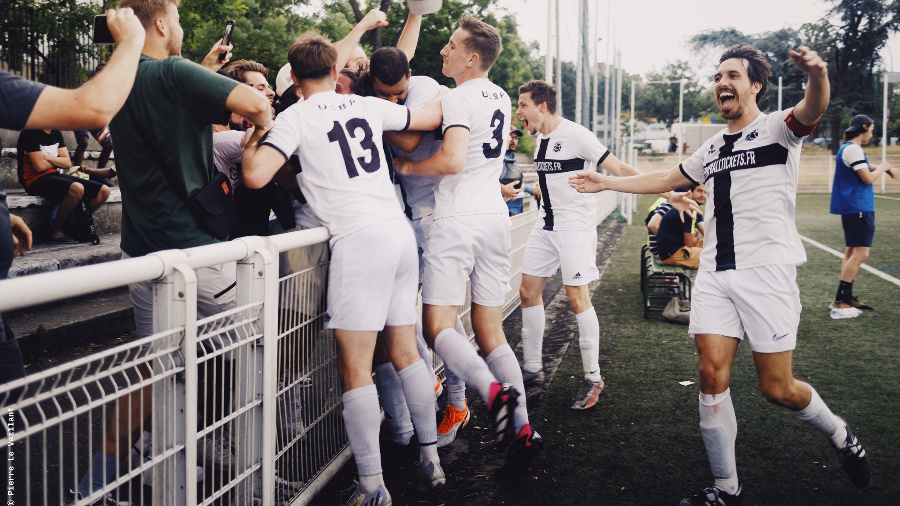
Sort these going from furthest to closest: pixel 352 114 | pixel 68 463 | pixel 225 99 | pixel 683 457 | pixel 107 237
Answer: pixel 107 237, pixel 683 457, pixel 68 463, pixel 352 114, pixel 225 99

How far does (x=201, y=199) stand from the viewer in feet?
9.29

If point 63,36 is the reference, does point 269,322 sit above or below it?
below

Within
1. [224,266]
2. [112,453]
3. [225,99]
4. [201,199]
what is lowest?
[112,453]

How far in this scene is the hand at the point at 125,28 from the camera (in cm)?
213

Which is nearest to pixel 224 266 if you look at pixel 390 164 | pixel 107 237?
pixel 390 164

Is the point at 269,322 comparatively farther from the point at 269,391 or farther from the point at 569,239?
the point at 569,239

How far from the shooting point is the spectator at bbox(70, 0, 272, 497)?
271cm

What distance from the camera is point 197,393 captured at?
7.76 feet

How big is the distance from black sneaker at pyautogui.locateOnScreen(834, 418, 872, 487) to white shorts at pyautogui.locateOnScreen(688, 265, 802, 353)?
58cm

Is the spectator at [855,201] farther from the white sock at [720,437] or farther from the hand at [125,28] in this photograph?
the hand at [125,28]

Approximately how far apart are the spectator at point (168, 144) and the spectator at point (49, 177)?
5482 mm

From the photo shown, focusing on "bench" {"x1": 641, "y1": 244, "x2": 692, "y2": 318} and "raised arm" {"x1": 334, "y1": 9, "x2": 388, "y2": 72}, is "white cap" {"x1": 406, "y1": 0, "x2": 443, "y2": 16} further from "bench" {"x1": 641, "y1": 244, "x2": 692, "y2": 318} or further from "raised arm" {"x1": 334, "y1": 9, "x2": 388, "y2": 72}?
"bench" {"x1": 641, "y1": 244, "x2": 692, "y2": 318}

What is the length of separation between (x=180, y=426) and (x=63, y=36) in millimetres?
10086

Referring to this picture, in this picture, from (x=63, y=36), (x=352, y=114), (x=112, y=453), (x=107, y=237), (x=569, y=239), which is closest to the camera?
(x=112, y=453)
